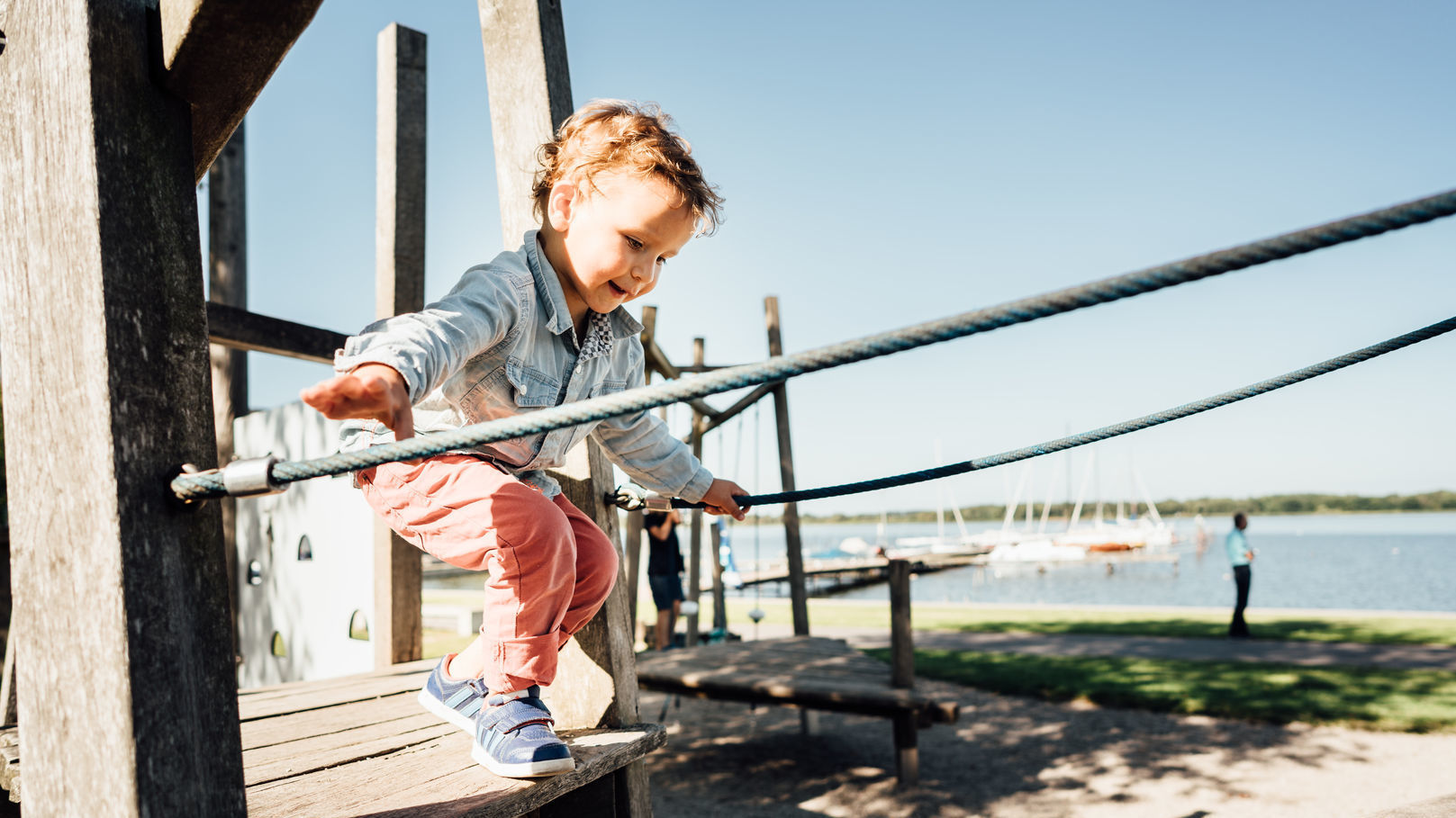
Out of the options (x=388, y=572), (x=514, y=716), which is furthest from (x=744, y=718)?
(x=514, y=716)

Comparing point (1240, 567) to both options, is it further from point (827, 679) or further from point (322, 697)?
point (322, 697)

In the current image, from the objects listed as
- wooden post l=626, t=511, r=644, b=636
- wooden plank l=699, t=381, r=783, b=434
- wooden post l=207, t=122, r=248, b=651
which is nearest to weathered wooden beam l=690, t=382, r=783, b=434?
wooden plank l=699, t=381, r=783, b=434

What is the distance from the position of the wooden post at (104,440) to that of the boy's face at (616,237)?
2.52 feet

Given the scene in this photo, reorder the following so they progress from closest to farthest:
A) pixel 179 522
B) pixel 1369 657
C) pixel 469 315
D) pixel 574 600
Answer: pixel 179 522
pixel 469 315
pixel 574 600
pixel 1369 657

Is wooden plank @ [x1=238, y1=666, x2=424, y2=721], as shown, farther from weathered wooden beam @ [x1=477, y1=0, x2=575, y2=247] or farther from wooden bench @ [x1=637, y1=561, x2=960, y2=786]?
wooden bench @ [x1=637, y1=561, x2=960, y2=786]

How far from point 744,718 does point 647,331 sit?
3262mm

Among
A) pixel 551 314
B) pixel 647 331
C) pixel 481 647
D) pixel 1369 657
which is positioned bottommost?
pixel 1369 657

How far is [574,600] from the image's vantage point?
5.95 feet

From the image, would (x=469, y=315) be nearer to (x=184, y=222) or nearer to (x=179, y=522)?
(x=184, y=222)

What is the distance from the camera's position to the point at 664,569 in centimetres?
810

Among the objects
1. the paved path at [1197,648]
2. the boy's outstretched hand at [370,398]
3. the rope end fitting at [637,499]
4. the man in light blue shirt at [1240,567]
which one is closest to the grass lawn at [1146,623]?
the man in light blue shirt at [1240,567]

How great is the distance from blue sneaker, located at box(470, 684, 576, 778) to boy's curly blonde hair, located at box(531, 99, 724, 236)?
1.00m

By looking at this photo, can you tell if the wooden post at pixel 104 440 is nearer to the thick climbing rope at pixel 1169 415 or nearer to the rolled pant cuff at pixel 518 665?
the rolled pant cuff at pixel 518 665

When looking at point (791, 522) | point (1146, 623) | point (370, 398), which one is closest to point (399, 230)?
point (370, 398)
